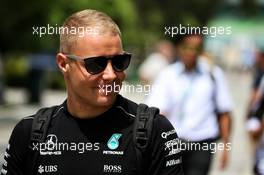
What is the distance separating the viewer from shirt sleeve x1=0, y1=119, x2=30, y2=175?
2994 millimetres

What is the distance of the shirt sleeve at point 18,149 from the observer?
299 centimetres

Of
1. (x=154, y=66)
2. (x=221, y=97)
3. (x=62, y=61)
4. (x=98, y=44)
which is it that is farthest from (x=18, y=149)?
(x=154, y=66)

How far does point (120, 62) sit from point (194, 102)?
3.58m

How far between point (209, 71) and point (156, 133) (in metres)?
3.86

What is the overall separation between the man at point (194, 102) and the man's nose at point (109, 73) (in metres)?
3.44

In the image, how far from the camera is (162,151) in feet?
9.56

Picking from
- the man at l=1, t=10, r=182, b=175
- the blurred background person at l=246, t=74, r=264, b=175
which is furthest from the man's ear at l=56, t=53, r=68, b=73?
the blurred background person at l=246, t=74, r=264, b=175

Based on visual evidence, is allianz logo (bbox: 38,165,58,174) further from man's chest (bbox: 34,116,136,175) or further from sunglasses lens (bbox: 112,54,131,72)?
sunglasses lens (bbox: 112,54,131,72)

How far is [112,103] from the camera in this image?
117 inches

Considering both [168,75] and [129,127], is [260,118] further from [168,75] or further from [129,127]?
[129,127]

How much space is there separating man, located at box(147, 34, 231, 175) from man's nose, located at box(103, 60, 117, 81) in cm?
344

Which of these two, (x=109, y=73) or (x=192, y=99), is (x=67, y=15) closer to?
(x=192, y=99)

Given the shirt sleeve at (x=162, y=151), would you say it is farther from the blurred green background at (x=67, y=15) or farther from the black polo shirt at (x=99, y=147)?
the blurred green background at (x=67, y=15)

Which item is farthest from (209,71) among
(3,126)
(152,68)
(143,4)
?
(143,4)
